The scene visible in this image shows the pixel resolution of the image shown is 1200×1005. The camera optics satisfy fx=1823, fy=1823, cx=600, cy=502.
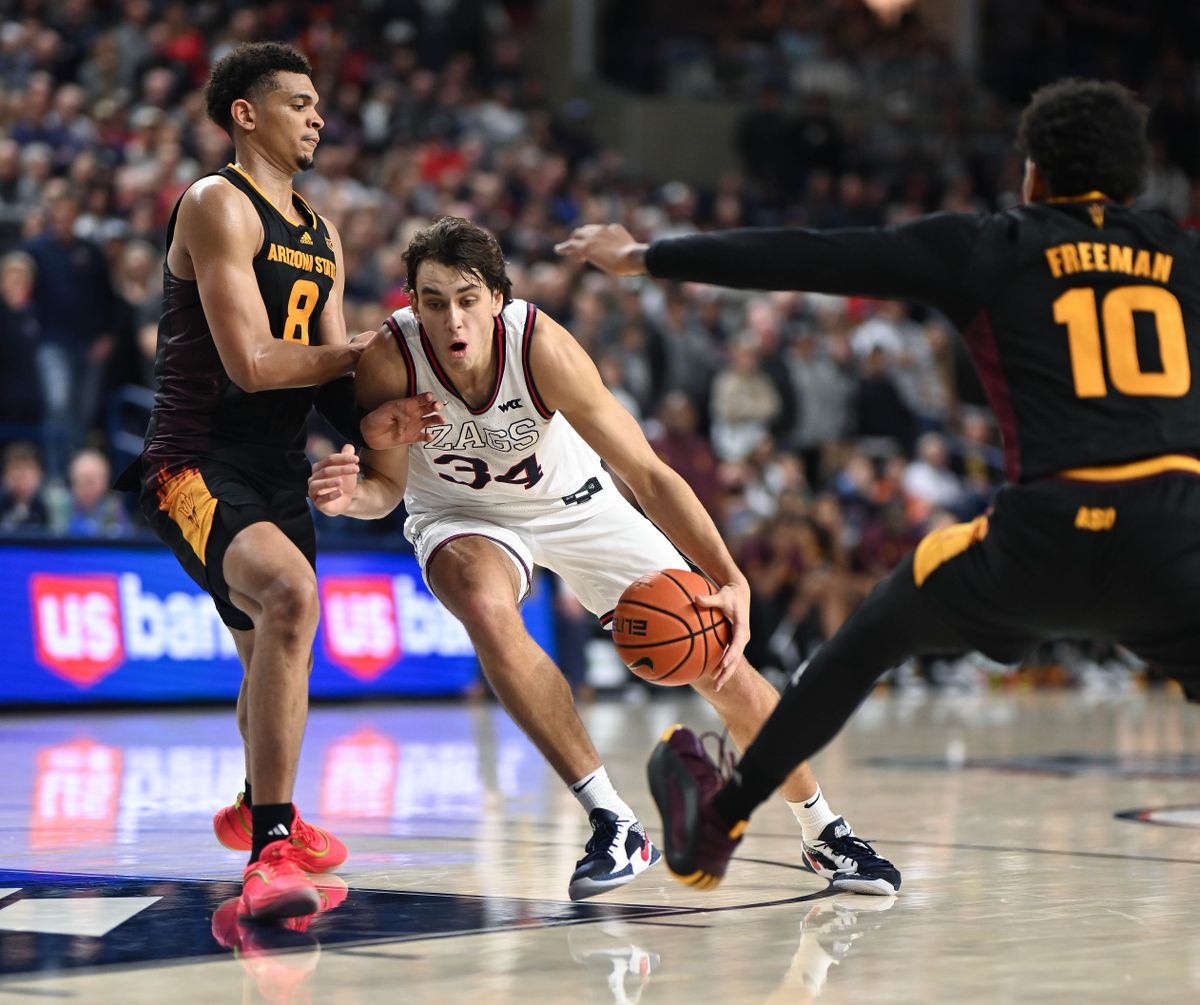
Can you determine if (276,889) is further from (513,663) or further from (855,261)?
(855,261)

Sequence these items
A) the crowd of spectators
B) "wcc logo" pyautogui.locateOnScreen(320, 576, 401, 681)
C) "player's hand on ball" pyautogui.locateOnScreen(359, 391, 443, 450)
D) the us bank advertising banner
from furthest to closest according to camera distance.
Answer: "wcc logo" pyautogui.locateOnScreen(320, 576, 401, 681) → the crowd of spectators → the us bank advertising banner → "player's hand on ball" pyautogui.locateOnScreen(359, 391, 443, 450)

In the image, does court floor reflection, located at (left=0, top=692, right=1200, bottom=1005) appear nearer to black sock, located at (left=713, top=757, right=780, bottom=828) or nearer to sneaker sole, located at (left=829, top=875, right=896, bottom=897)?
sneaker sole, located at (left=829, top=875, right=896, bottom=897)

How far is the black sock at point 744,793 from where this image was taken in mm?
4203

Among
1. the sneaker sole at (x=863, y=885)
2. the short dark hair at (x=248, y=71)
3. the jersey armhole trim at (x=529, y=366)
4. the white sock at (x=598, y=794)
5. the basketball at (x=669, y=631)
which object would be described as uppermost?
the short dark hair at (x=248, y=71)

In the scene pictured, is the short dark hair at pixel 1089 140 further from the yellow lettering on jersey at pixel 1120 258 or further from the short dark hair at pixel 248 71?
the short dark hair at pixel 248 71

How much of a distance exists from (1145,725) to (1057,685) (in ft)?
16.9

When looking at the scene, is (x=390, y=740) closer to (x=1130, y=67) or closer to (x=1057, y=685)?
(x=1057, y=685)

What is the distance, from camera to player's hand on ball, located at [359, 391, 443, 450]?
518 cm

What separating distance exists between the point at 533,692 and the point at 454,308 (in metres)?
1.10

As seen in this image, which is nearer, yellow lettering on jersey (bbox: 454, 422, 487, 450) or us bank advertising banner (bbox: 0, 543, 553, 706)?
yellow lettering on jersey (bbox: 454, 422, 487, 450)

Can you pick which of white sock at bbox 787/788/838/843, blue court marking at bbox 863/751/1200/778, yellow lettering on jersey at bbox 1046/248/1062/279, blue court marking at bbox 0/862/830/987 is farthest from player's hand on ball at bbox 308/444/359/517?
blue court marking at bbox 863/751/1200/778

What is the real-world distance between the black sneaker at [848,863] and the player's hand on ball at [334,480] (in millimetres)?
1688

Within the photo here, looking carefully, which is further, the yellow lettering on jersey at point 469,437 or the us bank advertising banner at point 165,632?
the us bank advertising banner at point 165,632

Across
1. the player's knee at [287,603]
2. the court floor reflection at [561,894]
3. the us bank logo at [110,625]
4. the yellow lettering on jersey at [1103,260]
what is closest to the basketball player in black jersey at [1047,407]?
the yellow lettering on jersey at [1103,260]
